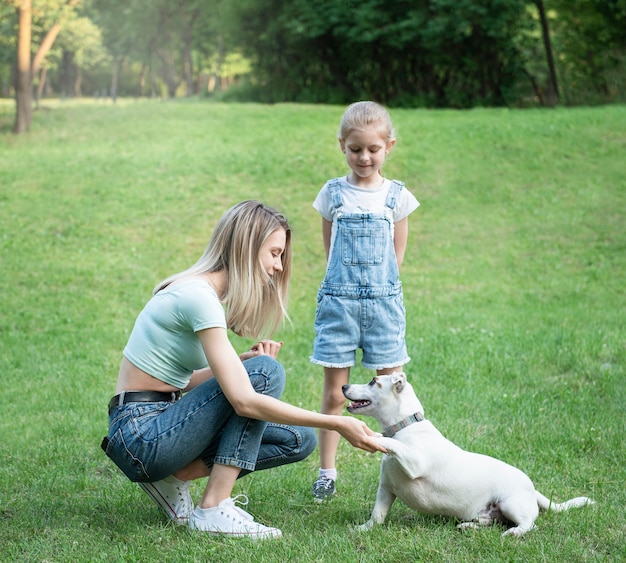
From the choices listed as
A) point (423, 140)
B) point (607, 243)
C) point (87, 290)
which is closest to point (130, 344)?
point (87, 290)

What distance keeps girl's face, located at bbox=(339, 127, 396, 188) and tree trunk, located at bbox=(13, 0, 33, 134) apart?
16.2m

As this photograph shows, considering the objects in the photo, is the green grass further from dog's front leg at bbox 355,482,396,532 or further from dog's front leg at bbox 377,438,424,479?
dog's front leg at bbox 377,438,424,479

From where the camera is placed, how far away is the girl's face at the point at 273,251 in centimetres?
361

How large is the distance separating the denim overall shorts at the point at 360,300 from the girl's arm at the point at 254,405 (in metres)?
0.95

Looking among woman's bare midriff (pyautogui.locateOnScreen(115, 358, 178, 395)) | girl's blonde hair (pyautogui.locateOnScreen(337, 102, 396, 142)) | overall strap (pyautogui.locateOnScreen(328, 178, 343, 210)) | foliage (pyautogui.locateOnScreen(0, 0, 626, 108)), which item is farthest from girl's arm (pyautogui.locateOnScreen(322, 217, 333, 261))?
foliage (pyautogui.locateOnScreen(0, 0, 626, 108))

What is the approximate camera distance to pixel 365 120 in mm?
4148

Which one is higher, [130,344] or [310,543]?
[130,344]

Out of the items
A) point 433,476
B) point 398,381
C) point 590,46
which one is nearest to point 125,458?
point 398,381

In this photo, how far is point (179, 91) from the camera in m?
69.1

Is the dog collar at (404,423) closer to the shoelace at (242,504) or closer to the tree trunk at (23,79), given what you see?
the shoelace at (242,504)

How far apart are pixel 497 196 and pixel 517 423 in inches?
345

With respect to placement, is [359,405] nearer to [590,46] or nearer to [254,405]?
[254,405]

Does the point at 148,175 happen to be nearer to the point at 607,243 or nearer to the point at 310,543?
the point at 607,243

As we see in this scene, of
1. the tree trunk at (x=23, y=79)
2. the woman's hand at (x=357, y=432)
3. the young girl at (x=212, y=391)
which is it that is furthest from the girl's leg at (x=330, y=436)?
the tree trunk at (x=23, y=79)
